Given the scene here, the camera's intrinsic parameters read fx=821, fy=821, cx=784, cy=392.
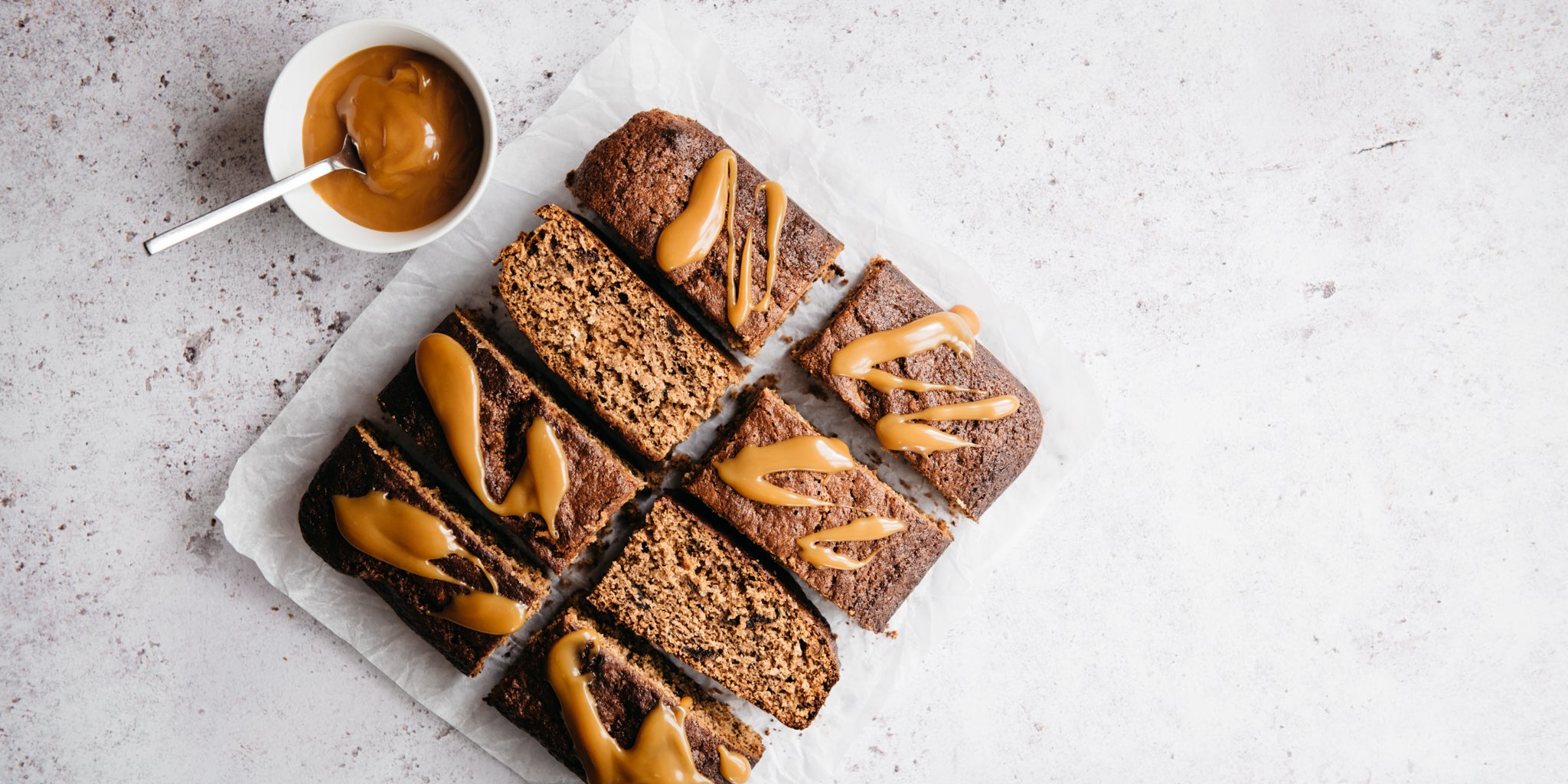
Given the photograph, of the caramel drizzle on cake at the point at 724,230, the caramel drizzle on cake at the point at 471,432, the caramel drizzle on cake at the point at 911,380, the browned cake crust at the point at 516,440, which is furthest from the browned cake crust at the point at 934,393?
the caramel drizzle on cake at the point at 471,432

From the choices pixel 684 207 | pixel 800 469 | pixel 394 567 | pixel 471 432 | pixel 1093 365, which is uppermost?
pixel 1093 365

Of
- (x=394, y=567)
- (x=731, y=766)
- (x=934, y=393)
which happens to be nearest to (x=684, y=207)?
(x=934, y=393)

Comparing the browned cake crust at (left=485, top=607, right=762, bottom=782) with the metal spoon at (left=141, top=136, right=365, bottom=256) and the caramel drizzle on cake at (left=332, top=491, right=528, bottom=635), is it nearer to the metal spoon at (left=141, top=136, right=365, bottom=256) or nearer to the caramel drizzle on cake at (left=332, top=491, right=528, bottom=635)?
the caramel drizzle on cake at (left=332, top=491, right=528, bottom=635)

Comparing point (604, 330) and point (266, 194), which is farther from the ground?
point (604, 330)

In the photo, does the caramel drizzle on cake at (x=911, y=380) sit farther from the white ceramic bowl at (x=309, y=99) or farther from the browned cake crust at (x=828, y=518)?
the white ceramic bowl at (x=309, y=99)

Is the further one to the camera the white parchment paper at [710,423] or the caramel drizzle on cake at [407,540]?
the white parchment paper at [710,423]

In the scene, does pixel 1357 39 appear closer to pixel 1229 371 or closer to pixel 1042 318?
pixel 1229 371

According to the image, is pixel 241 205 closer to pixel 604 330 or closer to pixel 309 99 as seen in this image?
pixel 309 99
